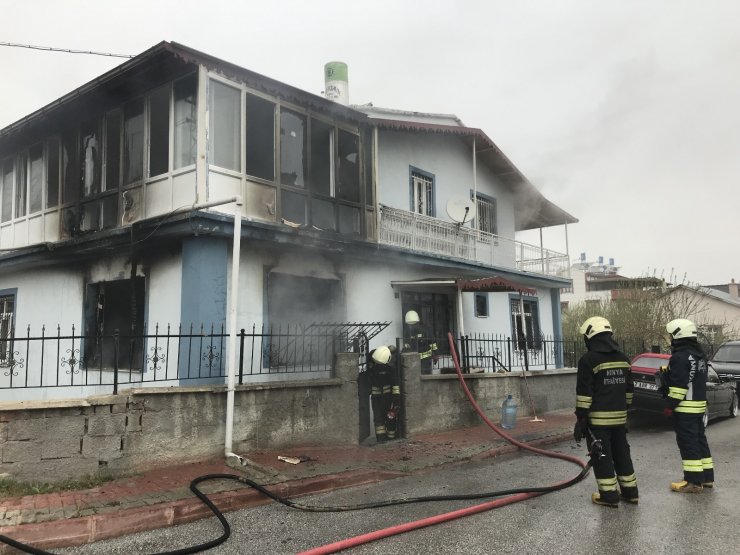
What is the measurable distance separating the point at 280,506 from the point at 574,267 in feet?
140

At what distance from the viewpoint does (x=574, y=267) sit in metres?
44.5

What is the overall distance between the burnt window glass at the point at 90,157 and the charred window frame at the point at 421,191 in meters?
6.83

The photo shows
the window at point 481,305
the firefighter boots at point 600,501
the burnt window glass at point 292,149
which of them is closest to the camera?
the firefighter boots at point 600,501

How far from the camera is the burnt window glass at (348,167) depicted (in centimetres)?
1111

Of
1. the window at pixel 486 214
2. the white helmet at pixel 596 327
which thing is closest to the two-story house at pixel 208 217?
the window at pixel 486 214

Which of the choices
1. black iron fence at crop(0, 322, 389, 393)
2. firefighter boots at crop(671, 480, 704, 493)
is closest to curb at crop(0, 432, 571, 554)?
black iron fence at crop(0, 322, 389, 393)

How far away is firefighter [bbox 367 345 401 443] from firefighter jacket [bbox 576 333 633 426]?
151 inches

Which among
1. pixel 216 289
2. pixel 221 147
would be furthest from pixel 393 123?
pixel 216 289

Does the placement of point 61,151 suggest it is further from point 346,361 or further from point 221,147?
point 346,361

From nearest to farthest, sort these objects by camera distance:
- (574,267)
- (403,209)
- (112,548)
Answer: (112,548) → (403,209) → (574,267)

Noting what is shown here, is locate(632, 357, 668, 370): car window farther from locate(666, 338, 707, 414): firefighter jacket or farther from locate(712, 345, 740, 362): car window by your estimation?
locate(712, 345, 740, 362): car window

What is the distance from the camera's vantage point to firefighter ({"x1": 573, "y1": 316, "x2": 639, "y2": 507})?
5.30m

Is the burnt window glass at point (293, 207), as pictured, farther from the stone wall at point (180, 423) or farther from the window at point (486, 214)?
the window at point (486, 214)

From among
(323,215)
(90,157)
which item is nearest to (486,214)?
(323,215)
